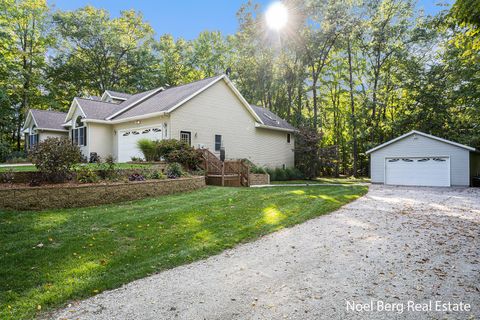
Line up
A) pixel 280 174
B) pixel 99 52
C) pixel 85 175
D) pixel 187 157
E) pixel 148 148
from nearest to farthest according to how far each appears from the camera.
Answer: pixel 85 175, pixel 187 157, pixel 148 148, pixel 280 174, pixel 99 52

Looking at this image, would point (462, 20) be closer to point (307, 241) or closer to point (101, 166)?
point (307, 241)

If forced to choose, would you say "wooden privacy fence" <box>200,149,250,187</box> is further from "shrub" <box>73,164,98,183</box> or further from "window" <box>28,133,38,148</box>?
"window" <box>28,133,38,148</box>

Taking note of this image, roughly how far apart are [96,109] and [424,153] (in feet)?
68.6

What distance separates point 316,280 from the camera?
3945mm

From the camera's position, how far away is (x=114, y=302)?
340cm

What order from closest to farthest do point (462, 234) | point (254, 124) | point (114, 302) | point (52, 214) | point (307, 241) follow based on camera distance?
point (114, 302)
point (307, 241)
point (462, 234)
point (52, 214)
point (254, 124)

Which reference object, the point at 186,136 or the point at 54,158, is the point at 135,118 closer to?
the point at 186,136

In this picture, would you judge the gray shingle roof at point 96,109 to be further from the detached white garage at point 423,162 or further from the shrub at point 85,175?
the detached white garage at point 423,162

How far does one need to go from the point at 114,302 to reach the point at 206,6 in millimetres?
26009

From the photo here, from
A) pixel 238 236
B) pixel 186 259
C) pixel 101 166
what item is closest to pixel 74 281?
pixel 186 259

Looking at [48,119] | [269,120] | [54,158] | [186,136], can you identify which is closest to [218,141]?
[186,136]

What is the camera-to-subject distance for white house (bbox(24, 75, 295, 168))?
1666 centimetres

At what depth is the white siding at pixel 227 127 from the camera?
1691 cm

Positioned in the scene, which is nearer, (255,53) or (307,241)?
(307,241)
